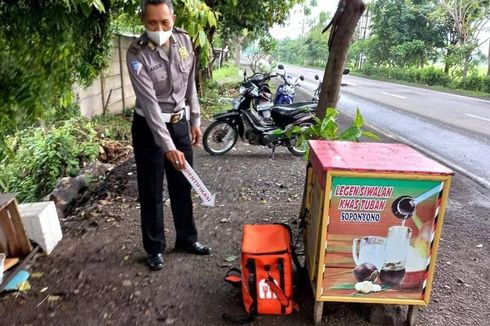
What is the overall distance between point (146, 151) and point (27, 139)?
3.66 metres

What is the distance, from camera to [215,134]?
259 inches

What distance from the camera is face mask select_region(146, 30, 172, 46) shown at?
2.69m

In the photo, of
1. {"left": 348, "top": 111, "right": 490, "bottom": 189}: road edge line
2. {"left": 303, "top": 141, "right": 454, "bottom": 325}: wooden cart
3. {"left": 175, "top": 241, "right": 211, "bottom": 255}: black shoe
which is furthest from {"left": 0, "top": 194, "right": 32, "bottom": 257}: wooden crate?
{"left": 348, "top": 111, "right": 490, "bottom": 189}: road edge line

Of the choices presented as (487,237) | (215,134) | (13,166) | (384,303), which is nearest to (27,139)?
(13,166)

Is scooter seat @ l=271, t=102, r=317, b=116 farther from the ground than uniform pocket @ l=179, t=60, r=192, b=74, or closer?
closer

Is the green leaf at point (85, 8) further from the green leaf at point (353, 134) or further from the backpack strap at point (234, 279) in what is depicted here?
the green leaf at point (353, 134)

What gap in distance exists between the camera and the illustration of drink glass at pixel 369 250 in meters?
2.32

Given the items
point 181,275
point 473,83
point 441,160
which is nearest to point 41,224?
point 181,275

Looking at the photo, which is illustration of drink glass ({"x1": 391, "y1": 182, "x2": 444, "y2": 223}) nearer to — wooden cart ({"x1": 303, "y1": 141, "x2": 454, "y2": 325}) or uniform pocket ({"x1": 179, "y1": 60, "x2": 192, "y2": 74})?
wooden cart ({"x1": 303, "y1": 141, "x2": 454, "y2": 325})

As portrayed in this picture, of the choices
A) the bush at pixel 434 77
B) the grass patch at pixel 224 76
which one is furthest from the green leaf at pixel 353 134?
the bush at pixel 434 77

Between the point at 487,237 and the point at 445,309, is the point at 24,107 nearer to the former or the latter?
the point at 445,309

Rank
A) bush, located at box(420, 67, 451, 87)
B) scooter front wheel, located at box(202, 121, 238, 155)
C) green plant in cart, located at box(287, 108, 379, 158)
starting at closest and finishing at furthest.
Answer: green plant in cart, located at box(287, 108, 379, 158), scooter front wheel, located at box(202, 121, 238, 155), bush, located at box(420, 67, 451, 87)

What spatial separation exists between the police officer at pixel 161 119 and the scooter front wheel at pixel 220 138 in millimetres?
3214

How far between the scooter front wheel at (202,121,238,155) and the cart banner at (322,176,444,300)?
14.4 feet
